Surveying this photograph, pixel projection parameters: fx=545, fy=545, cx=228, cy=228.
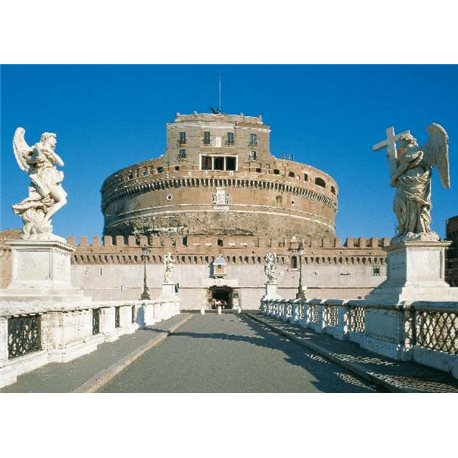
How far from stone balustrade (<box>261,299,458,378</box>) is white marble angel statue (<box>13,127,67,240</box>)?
16.8 feet

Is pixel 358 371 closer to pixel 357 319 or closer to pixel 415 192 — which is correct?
pixel 415 192

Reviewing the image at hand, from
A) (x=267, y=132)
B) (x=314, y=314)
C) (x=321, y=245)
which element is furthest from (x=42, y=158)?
(x=267, y=132)

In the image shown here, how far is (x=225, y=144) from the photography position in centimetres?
6397

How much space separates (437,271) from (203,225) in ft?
175

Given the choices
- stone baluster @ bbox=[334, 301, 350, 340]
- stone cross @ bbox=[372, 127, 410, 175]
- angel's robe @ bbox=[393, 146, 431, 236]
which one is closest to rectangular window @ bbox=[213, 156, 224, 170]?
stone baluster @ bbox=[334, 301, 350, 340]

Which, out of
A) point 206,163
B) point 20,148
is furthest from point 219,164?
point 20,148

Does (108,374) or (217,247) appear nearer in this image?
(108,374)

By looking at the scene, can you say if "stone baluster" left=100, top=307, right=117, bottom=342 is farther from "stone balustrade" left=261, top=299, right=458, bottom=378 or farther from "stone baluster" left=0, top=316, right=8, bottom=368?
"stone balustrade" left=261, top=299, right=458, bottom=378

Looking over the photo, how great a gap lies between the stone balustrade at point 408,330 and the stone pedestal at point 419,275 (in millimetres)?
294

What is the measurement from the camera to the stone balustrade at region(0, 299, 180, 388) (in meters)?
5.94

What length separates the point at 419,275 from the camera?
791 cm

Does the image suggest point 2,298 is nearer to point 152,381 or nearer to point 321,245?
point 152,381

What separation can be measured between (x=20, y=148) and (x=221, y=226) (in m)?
52.5

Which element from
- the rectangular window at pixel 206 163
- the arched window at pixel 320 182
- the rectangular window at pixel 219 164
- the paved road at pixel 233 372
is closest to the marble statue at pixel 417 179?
the paved road at pixel 233 372
